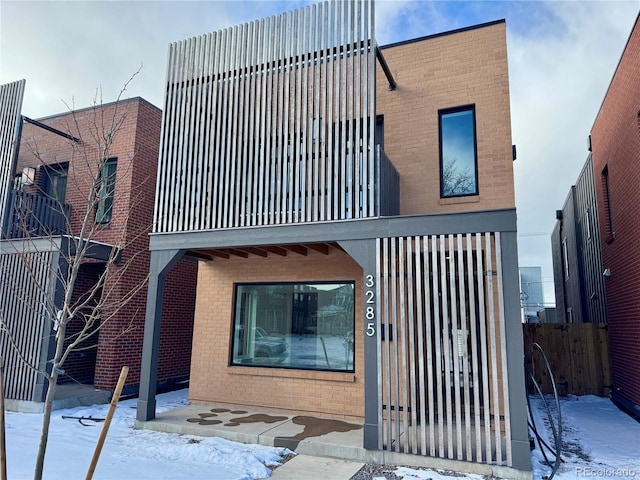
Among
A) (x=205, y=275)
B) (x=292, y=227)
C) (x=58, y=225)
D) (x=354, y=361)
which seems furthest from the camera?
(x=58, y=225)

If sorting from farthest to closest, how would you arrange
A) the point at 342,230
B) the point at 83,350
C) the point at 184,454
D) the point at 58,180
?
1. the point at 58,180
2. the point at 83,350
3. the point at 342,230
4. the point at 184,454

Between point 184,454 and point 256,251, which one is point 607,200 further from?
point 184,454

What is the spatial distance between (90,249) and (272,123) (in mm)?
4971

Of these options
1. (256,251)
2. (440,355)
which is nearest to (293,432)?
(440,355)

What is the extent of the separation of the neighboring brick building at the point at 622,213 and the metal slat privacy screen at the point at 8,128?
12.9 m

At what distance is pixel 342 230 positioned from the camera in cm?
641

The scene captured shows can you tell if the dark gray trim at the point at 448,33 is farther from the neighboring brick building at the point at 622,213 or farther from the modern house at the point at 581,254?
the modern house at the point at 581,254

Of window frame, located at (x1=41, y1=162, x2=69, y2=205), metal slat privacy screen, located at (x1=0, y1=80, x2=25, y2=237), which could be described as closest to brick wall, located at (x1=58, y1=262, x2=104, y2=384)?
window frame, located at (x1=41, y1=162, x2=69, y2=205)

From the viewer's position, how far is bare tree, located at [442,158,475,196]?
25.3 ft

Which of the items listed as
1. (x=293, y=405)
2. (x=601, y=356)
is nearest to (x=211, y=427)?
(x=293, y=405)

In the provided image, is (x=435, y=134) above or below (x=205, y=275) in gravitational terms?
above

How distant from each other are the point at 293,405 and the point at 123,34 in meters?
7.75

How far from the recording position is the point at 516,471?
5.05 metres

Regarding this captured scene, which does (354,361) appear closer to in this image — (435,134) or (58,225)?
Answer: (435,134)
